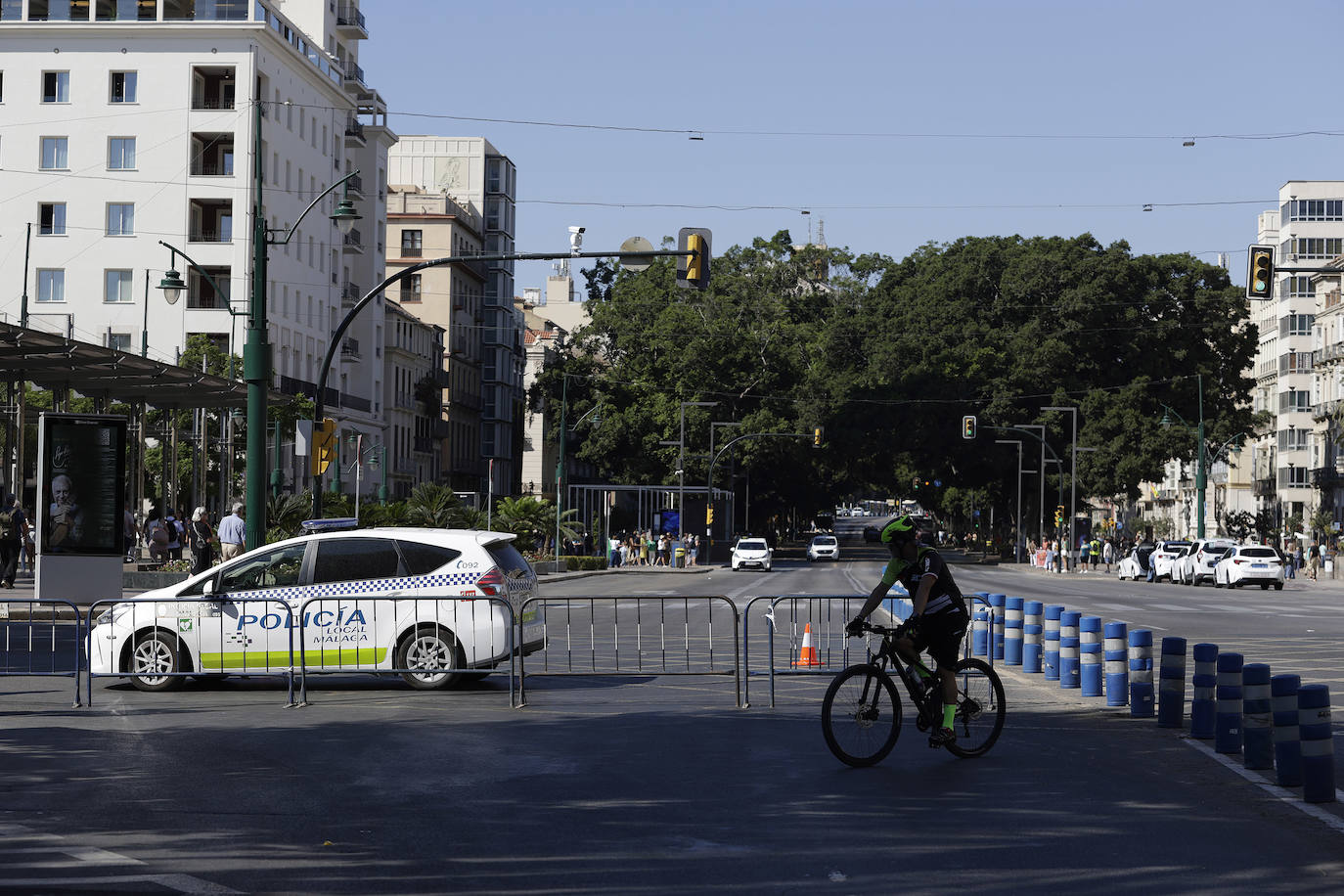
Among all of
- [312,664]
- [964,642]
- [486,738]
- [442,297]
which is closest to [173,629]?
[312,664]

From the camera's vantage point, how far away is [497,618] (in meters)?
17.2

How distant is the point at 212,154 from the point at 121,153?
146 inches

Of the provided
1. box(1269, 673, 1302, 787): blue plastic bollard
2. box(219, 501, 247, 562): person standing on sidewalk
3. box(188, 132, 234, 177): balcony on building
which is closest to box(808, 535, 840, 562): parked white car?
box(188, 132, 234, 177): balcony on building

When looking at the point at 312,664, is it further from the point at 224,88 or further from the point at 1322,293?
the point at 1322,293

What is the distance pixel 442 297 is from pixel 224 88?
3638 centimetres

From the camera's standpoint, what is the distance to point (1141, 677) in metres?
15.7

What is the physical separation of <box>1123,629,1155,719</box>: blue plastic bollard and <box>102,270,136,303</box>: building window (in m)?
65.4

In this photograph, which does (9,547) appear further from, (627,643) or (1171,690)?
(1171,690)

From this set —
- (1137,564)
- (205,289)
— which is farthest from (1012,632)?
A: (205,289)

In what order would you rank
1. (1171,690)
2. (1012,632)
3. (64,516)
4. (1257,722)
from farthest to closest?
(64,516) → (1012,632) → (1171,690) → (1257,722)

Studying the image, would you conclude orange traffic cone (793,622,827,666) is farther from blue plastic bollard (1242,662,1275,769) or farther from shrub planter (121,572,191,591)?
shrub planter (121,572,191,591)

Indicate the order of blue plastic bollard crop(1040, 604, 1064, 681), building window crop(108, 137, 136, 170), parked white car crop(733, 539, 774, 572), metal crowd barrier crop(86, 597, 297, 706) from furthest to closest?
building window crop(108, 137, 136, 170)
parked white car crop(733, 539, 774, 572)
blue plastic bollard crop(1040, 604, 1064, 681)
metal crowd barrier crop(86, 597, 297, 706)

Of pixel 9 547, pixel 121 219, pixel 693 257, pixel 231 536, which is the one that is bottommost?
pixel 9 547

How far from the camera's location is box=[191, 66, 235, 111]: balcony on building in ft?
250
